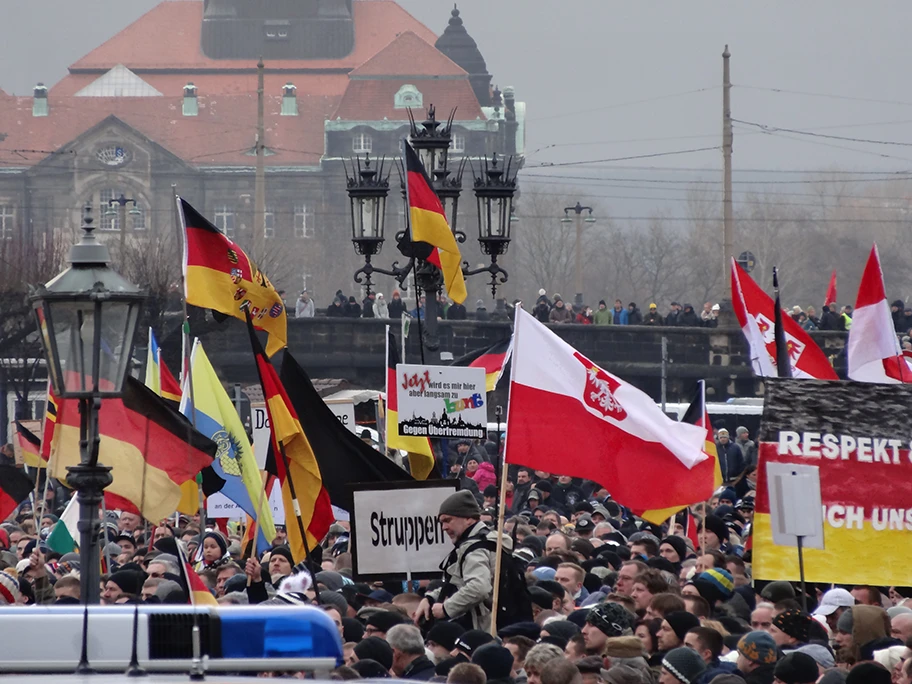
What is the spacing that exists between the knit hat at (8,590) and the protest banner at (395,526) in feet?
5.11

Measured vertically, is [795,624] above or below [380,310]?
below

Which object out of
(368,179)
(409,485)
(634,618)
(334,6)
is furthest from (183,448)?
(334,6)

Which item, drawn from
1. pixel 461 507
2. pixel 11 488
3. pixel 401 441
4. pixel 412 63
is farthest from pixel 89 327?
pixel 412 63

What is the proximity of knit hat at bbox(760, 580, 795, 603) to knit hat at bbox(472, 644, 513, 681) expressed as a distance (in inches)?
82.6

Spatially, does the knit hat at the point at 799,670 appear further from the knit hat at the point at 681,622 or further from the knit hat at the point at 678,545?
the knit hat at the point at 678,545

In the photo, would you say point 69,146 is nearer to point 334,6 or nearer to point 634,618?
point 334,6

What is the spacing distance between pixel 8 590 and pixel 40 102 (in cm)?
9003

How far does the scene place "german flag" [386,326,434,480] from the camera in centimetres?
1154

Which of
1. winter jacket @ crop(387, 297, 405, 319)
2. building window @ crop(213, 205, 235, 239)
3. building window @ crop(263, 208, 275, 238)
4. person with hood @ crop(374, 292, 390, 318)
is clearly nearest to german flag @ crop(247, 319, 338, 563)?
winter jacket @ crop(387, 297, 405, 319)

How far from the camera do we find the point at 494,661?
19.5 feet

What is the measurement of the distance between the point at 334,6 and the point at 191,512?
103901 millimetres

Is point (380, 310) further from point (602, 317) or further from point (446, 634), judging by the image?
point (446, 634)

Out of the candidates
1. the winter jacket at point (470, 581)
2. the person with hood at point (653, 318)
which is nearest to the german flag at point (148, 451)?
the winter jacket at point (470, 581)

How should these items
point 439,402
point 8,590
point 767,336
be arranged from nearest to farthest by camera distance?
point 8,590 → point 439,402 → point 767,336
